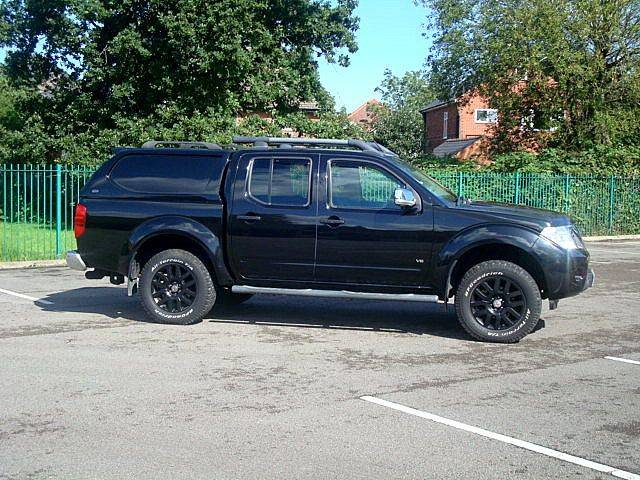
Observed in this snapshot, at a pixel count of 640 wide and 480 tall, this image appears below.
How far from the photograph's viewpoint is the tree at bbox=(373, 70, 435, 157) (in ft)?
201

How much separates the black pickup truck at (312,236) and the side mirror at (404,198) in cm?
2

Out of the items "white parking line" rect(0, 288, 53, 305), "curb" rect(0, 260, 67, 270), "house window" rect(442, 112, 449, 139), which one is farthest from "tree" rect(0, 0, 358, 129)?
"house window" rect(442, 112, 449, 139)

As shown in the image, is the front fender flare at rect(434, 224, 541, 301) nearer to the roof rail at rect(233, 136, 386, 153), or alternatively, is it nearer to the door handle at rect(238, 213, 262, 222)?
the roof rail at rect(233, 136, 386, 153)

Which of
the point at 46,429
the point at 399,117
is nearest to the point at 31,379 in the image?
the point at 46,429

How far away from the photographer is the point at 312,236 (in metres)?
8.63

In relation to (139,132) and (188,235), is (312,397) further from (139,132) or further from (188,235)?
(139,132)

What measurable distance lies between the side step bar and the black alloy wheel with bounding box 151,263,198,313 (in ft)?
1.65

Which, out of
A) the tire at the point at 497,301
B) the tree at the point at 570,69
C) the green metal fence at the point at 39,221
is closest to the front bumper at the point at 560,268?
the tire at the point at 497,301

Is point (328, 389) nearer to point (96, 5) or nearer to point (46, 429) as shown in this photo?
point (46, 429)

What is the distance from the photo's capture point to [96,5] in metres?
23.6

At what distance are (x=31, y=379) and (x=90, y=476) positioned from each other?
7.80ft

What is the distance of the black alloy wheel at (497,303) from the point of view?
8.27m

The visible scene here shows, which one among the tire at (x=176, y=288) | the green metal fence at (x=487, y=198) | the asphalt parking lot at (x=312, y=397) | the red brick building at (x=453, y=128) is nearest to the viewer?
the asphalt parking lot at (x=312, y=397)

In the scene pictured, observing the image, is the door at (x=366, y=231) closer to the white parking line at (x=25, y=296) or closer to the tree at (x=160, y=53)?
the white parking line at (x=25, y=296)
